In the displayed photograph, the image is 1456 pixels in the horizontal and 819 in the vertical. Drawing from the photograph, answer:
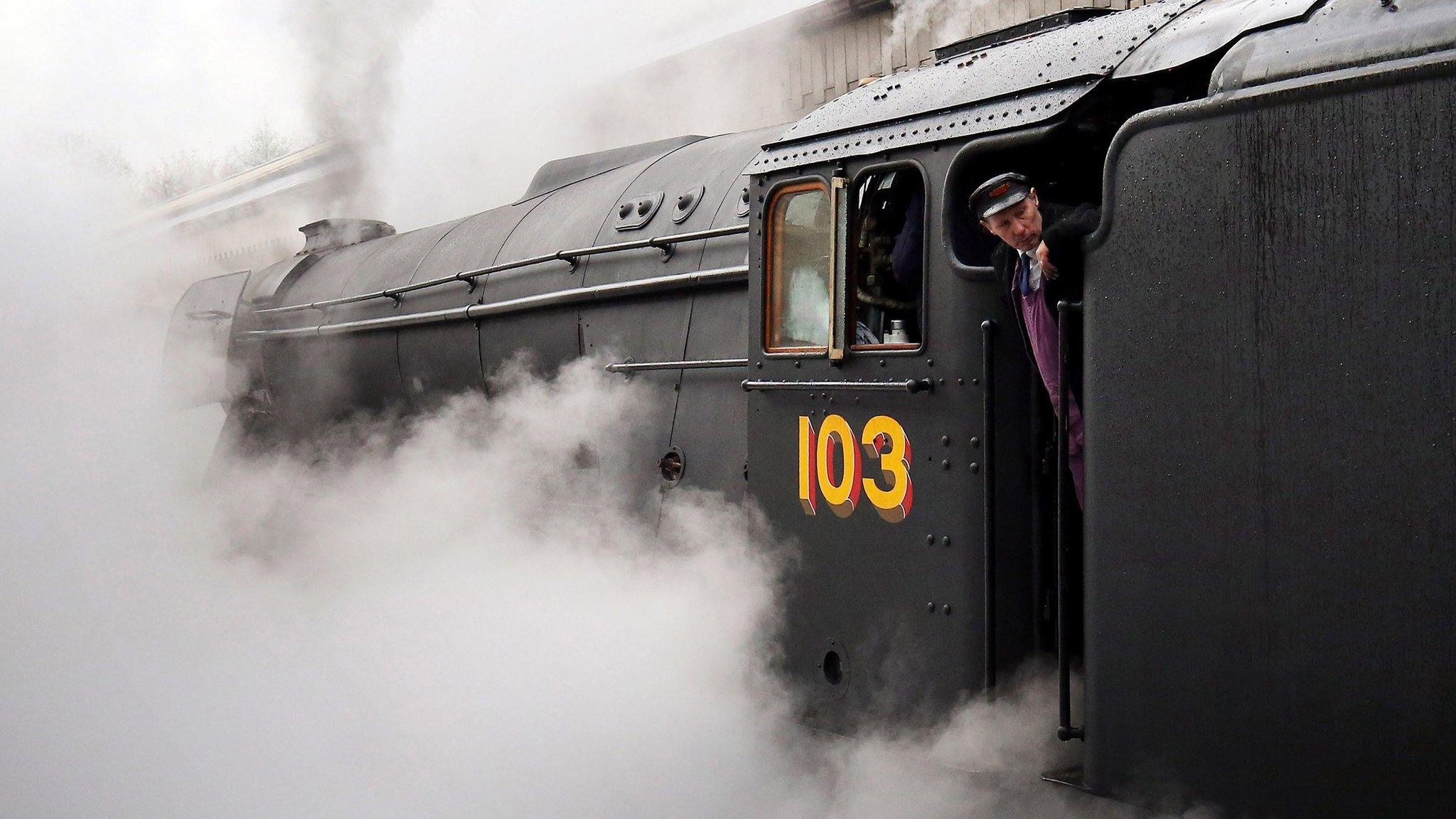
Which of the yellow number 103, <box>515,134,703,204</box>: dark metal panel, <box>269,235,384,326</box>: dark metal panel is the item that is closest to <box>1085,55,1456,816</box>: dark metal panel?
the yellow number 103

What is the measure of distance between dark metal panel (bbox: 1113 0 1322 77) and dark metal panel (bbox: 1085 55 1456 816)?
275mm

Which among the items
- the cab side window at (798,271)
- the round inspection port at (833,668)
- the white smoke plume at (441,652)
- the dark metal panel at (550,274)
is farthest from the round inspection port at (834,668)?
the dark metal panel at (550,274)

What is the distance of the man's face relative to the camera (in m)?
2.76

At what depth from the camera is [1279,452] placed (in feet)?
7.43

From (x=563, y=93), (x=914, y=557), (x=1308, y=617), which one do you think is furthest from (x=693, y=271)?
(x=563, y=93)

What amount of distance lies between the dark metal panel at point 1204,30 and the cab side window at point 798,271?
3.26 ft

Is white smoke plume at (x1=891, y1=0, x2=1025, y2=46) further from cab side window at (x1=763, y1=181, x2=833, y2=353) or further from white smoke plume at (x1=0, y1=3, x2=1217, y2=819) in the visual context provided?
cab side window at (x1=763, y1=181, x2=833, y2=353)

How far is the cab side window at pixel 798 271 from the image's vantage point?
3451 mm

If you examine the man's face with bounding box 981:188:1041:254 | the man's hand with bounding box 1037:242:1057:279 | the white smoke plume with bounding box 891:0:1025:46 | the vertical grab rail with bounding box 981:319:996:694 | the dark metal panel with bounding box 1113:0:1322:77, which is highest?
the white smoke plume with bounding box 891:0:1025:46

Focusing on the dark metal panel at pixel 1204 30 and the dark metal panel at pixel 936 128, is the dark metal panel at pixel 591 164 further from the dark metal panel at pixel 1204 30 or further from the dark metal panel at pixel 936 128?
the dark metal panel at pixel 1204 30

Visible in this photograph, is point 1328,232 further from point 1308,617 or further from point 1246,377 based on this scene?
point 1308,617

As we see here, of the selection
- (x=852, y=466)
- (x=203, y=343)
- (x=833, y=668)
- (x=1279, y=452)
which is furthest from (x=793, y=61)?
(x=1279, y=452)

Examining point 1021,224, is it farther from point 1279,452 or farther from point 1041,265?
point 1279,452

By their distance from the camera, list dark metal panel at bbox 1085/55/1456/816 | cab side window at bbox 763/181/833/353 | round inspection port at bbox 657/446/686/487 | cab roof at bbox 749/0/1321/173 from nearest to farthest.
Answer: dark metal panel at bbox 1085/55/1456/816
cab roof at bbox 749/0/1321/173
cab side window at bbox 763/181/833/353
round inspection port at bbox 657/446/686/487
